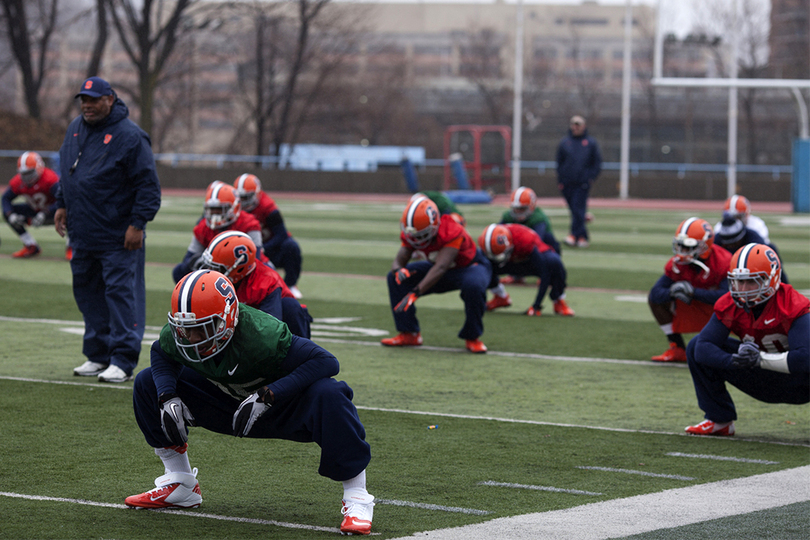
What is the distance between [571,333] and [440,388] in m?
3.18

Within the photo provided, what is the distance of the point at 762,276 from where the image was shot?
264 inches

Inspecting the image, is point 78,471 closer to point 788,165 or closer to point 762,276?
point 762,276

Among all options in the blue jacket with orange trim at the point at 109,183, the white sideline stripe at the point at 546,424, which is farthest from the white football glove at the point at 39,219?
the white sideline stripe at the point at 546,424

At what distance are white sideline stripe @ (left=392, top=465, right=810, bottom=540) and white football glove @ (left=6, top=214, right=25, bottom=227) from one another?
1358 centimetres

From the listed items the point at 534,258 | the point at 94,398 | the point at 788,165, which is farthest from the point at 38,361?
the point at 788,165

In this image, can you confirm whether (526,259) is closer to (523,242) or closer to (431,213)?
(523,242)

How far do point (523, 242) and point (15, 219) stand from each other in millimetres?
8413

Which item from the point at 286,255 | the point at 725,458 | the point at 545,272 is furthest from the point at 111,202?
the point at 545,272

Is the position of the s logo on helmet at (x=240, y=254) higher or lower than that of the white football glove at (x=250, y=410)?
higher

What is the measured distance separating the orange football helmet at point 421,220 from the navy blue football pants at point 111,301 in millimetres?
2500

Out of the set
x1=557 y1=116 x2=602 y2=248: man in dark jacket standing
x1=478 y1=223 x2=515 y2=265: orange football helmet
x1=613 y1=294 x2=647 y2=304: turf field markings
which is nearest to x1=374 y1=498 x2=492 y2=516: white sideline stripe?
x1=478 y1=223 x2=515 y2=265: orange football helmet

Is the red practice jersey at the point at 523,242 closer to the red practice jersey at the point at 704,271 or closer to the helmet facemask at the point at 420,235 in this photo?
the helmet facemask at the point at 420,235

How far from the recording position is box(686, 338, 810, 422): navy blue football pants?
270 inches

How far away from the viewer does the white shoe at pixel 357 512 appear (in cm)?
489
